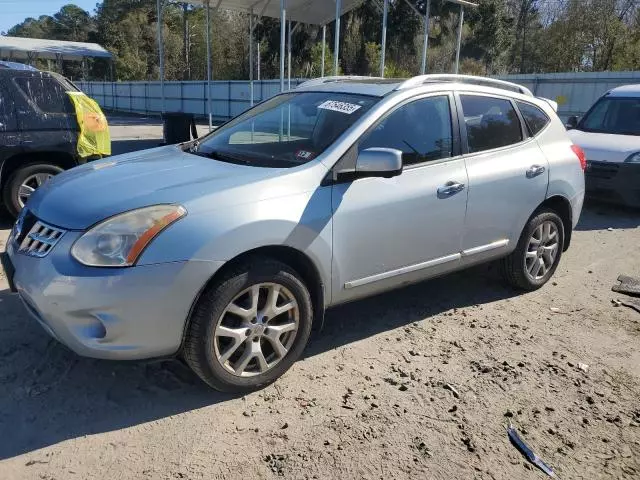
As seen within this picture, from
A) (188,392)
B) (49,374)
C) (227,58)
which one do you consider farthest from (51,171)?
(227,58)

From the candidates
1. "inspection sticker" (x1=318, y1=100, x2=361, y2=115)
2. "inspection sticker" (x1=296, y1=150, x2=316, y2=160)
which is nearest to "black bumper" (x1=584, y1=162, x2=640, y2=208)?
"inspection sticker" (x1=318, y1=100, x2=361, y2=115)

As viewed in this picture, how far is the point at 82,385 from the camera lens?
330 centimetres

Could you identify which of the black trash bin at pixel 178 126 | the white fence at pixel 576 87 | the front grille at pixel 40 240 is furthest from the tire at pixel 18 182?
the white fence at pixel 576 87

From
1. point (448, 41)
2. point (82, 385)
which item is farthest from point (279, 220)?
point (448, 41)

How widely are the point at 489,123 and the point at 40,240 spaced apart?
329 centimetres

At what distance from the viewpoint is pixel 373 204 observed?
3.57m

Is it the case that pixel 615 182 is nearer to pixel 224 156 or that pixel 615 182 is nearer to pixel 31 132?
pixel 224 156

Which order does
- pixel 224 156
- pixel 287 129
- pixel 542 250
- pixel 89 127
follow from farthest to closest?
pixel 89 127 → pixel 542 250 → pixel 287 129 → pixel 224 156

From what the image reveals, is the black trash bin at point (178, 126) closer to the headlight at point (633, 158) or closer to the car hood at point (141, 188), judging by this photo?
the headlight at point (633, 158)

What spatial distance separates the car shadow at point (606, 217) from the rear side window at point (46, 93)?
6578mm

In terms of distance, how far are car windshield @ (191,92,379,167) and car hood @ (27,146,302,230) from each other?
233 mm

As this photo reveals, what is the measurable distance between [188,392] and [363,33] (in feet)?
110

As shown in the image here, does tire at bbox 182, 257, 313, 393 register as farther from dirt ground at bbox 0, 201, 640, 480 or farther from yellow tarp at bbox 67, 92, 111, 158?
yellow tarp at bbox 67, 92, 111, 158

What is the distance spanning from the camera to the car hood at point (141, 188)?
299 cm
